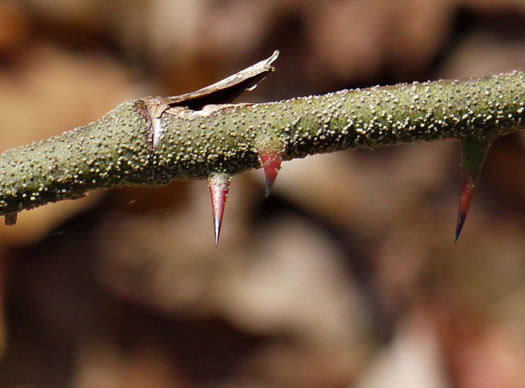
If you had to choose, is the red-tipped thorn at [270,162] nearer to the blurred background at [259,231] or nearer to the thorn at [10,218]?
the thorn at [10,218]

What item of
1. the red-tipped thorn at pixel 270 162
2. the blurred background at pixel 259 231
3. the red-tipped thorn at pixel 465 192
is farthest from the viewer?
the blurred background at pixel 259 231

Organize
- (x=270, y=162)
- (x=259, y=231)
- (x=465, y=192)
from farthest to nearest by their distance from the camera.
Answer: (x=259, y=231) < (x=465, y=192) < (x=270, y=162)

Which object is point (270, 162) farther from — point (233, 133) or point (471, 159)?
point (471, 159)

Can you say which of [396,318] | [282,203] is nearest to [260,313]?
[282,203]

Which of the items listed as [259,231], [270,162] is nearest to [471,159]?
[270,162]

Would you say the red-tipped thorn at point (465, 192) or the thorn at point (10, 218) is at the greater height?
the thorn at point (10, 218)

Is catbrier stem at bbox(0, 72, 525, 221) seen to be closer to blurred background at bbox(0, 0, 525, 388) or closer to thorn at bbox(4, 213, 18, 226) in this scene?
thorn at bbox(4, 213, 18, 226)

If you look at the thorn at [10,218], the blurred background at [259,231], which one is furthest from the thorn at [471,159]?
the blurred background at [259,231]
